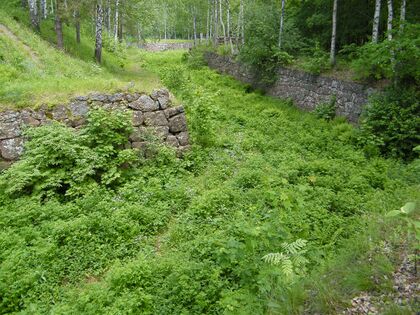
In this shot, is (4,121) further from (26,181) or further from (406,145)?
(406,145)

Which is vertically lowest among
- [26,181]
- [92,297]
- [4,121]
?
[92,297]

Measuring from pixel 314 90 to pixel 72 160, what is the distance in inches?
439

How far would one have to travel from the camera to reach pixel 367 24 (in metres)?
14.9

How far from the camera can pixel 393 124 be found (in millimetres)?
9531

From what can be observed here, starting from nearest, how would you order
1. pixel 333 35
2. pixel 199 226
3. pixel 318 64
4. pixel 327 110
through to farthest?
1. pixel 199 226
2. pixel 327 110
3. pixel 333 35
4. pixel 318 64

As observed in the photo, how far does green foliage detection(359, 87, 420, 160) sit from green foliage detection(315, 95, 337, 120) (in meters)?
2.49

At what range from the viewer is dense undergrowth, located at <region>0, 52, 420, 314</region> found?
4074 millimetres

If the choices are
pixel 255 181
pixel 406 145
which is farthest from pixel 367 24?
pixel 255 181

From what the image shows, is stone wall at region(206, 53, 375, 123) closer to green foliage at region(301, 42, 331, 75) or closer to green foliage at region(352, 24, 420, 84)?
green foliage at region(301, 42, 331, 75)

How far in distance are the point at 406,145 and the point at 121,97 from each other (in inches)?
328

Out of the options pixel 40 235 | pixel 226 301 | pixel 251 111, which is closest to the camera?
pixel 226 301

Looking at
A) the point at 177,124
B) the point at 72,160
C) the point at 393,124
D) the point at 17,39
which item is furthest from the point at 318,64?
the point at 17,39

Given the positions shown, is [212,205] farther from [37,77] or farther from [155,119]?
[37,77]

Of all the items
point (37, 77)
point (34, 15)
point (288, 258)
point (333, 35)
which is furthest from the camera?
point (34, 15)
